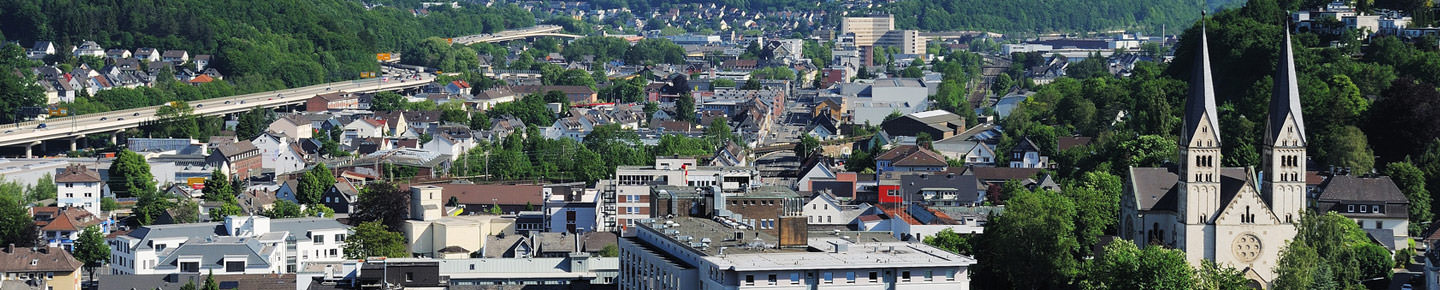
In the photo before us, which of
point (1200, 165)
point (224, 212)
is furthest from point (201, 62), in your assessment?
point (1200, 165)

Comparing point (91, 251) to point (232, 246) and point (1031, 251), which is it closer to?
point (232, 246)

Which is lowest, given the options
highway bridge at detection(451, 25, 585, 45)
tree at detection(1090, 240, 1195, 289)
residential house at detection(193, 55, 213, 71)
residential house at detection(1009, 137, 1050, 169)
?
tree at detection(1090, 240, 1195, 289)

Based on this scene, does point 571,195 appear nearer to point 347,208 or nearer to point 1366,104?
point 347,208

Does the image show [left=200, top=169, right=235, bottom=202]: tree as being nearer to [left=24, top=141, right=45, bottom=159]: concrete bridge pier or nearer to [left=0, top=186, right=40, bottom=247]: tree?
[left=0, top=186, right=40, bottom=247]: tree

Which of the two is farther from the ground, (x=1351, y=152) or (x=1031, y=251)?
(x=1351, y=152)

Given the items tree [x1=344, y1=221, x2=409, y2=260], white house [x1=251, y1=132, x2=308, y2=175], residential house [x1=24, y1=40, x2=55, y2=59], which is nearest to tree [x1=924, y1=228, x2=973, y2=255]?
tree [x1=344, y1=221, x2=409, y2=260]

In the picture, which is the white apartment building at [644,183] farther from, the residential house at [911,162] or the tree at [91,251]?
the tree at [91,251]
